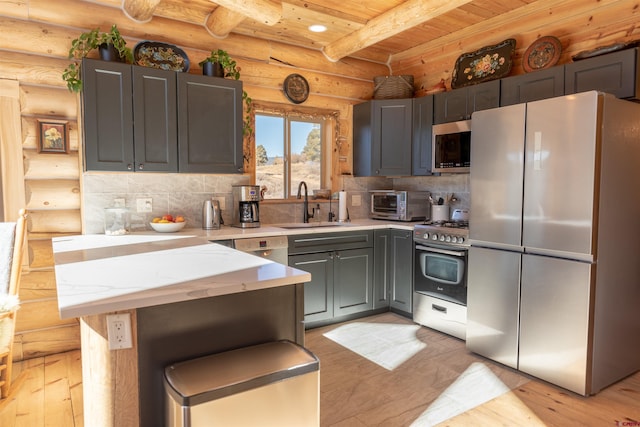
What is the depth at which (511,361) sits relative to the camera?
2943mm

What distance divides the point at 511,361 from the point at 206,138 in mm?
2840

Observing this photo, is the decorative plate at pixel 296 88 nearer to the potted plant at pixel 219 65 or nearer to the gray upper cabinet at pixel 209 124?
the potted plant at pixel 219 65

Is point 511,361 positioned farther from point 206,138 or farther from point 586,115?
point 206,138

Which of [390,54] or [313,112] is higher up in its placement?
[390,54]

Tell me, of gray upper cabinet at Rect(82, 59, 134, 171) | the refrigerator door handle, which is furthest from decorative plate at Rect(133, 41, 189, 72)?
the refrigerator door handle

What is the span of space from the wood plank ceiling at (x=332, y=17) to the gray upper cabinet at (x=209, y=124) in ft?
1.90

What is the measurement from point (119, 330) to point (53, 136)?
2.40 meters

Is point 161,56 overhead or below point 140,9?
below

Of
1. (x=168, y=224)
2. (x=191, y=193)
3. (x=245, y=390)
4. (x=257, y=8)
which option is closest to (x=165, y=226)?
(x=168, y=224)

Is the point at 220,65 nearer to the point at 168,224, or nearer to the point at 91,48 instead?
the point at 91,48

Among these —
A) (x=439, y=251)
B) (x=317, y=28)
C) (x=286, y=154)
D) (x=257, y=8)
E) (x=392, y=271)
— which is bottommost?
(x=392, y=271)

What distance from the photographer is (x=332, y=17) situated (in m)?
3.77

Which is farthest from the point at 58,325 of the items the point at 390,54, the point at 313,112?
the point at 390,54

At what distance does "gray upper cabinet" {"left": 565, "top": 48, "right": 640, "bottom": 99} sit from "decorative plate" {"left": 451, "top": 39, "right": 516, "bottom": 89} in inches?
26.6
